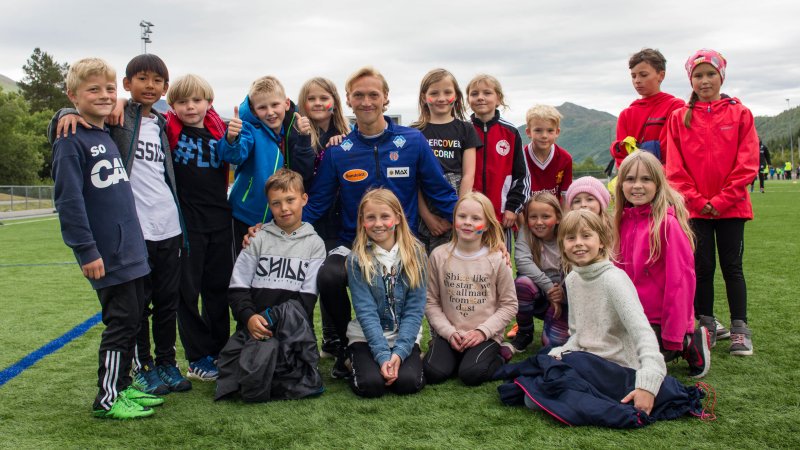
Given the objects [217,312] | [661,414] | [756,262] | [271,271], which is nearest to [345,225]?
[271,271]

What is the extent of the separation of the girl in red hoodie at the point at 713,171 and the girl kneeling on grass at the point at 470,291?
131 centimetres

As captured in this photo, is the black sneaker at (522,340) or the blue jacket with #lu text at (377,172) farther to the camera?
the black sneaker at (522,340)

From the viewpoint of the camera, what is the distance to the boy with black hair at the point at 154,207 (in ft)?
10.6

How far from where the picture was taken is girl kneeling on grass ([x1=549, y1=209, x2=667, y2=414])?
293 centimetres

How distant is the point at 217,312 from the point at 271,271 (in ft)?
1.72

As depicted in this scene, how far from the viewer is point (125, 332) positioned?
2980mm

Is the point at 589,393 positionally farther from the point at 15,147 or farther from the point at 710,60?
the point at 15,147

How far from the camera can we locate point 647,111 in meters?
4.36

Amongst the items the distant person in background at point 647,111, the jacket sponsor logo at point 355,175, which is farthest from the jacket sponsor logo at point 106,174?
the distant person in background at point 647,111

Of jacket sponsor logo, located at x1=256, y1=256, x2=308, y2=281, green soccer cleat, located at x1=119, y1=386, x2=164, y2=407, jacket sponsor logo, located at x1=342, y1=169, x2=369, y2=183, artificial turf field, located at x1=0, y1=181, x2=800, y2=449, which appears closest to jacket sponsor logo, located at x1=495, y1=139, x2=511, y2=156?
jacket sponsor logo, located at x1=342, y1=169, x2=369, y2=183

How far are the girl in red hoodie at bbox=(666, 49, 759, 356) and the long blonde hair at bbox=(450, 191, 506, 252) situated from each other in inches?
49.5

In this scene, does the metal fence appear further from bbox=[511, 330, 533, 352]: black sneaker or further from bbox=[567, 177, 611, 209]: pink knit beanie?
bbox=[567, 177, 611, 209]: pink knit beanie

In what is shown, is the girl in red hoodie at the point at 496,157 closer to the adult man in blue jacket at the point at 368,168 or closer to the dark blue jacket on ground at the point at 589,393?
the adult man in blue jacket at the point at 368,168

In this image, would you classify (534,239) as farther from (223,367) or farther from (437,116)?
(223,367)
